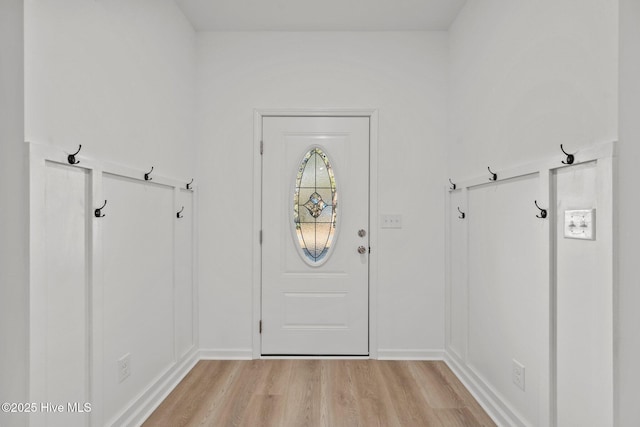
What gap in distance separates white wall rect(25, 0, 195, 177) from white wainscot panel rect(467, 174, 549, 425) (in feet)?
6.64

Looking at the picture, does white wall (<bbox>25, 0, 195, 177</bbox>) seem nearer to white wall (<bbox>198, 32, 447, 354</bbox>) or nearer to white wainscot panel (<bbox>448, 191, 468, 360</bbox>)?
white wall (<bbox>198, 32, 447, 354</bbox>)

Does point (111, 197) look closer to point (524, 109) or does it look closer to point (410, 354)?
point (524, 109)

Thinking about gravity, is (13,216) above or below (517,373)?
above

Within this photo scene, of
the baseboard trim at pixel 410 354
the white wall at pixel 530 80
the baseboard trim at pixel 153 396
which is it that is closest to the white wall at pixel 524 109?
the white wall at pixel 530 80

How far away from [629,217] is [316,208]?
2036 mm

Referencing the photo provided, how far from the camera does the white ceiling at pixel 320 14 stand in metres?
2.61

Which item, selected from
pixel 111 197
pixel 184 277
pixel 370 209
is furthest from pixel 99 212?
pixel 370 209

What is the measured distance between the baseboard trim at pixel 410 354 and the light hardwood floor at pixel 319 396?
0.06 meters

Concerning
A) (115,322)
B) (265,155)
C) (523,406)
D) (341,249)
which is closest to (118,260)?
(115,322)

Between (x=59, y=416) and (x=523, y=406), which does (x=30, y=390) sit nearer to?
(x=59, y=416)

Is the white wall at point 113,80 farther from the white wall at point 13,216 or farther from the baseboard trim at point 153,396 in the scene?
the baseboard trim at point 153,396

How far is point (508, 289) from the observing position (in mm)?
2021

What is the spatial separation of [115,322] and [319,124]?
1.95 meters

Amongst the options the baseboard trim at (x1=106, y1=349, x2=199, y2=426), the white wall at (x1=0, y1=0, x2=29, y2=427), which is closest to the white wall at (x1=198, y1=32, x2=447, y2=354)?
the baseboard trim at (x1=106, y1=349, x2=199, y2=426)
